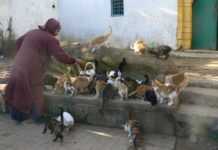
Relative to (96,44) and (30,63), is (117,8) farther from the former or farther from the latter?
(30,63)

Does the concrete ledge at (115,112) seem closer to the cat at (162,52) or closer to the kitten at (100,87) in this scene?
the kitten at (100,87)

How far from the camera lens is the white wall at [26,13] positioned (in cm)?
1068

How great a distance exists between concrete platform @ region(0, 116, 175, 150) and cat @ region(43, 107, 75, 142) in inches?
4.0

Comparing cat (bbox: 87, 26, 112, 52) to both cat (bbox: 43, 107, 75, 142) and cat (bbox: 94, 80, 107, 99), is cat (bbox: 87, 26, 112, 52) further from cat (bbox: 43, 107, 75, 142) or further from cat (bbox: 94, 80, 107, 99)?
cat (bbox: 43, 107, 75, 142)

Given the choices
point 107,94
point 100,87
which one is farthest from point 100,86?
point 107,94

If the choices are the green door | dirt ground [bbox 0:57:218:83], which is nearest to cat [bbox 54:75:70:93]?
dirt ground [bbox 0:57:218:83]

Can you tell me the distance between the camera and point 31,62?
526cm

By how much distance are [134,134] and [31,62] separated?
5.76 feet

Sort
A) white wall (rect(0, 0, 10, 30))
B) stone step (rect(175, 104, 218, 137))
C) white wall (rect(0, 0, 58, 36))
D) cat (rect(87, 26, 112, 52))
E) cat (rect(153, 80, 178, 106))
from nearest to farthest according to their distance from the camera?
1. stone step (rect(175, 104, 218, 137))
2. cat (rect(153, 80, 178, 106))
3. cat (rect(87, 26, 112, 52))
4. white wall (rect(0, 0, 58, 36))
5. white wall (rect(0, 0, 10, 30))

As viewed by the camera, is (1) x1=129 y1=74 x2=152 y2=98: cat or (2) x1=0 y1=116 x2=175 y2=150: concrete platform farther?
(1) x1=129 y1=74 x2=152 y2=98: cat

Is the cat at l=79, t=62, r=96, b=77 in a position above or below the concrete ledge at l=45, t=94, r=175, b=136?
above

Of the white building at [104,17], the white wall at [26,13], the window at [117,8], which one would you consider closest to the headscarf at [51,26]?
the white building at [104,17]

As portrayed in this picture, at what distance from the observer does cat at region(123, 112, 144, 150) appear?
Answer: 5.56 m

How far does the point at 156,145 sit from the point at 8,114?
9.38 feet
